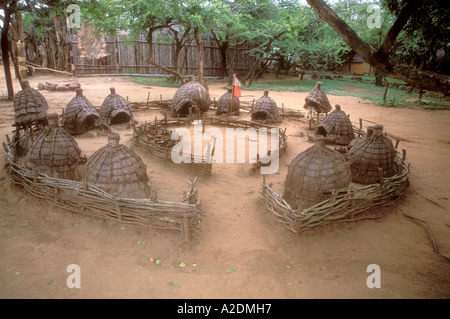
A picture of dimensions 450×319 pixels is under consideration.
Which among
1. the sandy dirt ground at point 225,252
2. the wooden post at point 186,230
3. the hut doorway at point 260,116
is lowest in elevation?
the sandy dirt ground at point 225,252

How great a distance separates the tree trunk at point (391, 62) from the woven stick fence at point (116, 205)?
3.30m

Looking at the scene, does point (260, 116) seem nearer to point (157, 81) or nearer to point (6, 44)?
point (157, 81)

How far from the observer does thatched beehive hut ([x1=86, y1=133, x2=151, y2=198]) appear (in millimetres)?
5430

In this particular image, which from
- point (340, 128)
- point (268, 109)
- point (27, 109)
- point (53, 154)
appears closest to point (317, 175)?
point (340, 128)

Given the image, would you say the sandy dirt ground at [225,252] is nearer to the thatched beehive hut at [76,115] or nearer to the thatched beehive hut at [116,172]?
the thatched beehive hut at [116,172]

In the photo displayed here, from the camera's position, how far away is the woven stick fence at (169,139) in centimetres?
725

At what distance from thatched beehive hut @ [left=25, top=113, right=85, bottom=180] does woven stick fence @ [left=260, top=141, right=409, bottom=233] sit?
3.82 metres

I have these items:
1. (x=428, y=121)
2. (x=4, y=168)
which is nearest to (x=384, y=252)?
(x=4, y=168)

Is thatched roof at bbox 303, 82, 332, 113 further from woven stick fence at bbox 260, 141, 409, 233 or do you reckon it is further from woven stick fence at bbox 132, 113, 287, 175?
woven stick fence at bbox 260, 141, 409, 233

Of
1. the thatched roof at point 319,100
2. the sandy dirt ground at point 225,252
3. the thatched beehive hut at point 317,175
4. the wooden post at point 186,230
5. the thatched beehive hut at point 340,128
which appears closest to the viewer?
the sandy dirt ground at point 225,252

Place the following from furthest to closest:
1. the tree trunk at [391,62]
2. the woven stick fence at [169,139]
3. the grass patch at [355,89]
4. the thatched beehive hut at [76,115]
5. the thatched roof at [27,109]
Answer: the grass patch at [355,89] < the thatched beehive hut at [76,115] < the thatched roof at [27,109] < the woven stick fence at [169,139] < the tree trunk at [391,62]

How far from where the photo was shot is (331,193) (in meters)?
5.28

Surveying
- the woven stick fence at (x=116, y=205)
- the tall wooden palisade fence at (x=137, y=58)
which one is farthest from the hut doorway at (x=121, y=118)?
the tall wooden palisade fence at (x=137, y=58)

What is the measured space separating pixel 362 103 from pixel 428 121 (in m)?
3.62
